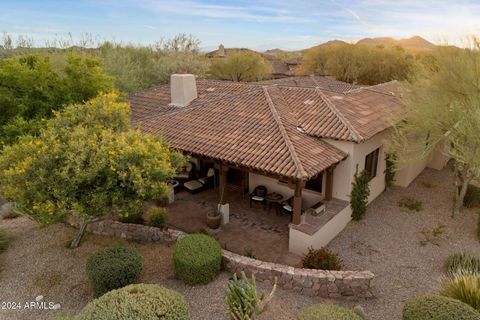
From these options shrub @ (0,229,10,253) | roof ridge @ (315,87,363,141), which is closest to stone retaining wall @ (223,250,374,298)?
roof ridge @ (315,87,363,141)

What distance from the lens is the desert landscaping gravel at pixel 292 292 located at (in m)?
10.4

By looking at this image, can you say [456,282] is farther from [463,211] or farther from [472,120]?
[463,211]

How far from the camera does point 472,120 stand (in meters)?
13.8

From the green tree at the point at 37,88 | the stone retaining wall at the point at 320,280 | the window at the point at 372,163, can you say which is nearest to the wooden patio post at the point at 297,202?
the stone retaining wall at the point at 320,280

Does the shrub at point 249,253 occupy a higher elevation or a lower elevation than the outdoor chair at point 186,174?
lower

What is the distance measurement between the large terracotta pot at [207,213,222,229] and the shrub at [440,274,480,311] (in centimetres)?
864

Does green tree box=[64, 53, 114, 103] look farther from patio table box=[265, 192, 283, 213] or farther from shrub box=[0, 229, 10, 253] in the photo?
patio table box=[265, 192, 283, 213]

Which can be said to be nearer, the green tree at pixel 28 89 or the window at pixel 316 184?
the green tree at pixel 28 89

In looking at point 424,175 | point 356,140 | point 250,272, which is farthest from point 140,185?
point 424,175

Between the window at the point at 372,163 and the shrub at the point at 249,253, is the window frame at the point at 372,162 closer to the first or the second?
the window at the point at 372,163

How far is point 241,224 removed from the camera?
15.5 meters

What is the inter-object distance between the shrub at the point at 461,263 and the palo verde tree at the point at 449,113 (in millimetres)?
4050

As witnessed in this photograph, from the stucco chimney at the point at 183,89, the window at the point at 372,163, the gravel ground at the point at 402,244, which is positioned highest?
the stucco chimney at the point at 183,89

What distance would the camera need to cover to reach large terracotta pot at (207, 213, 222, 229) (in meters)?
14.7
